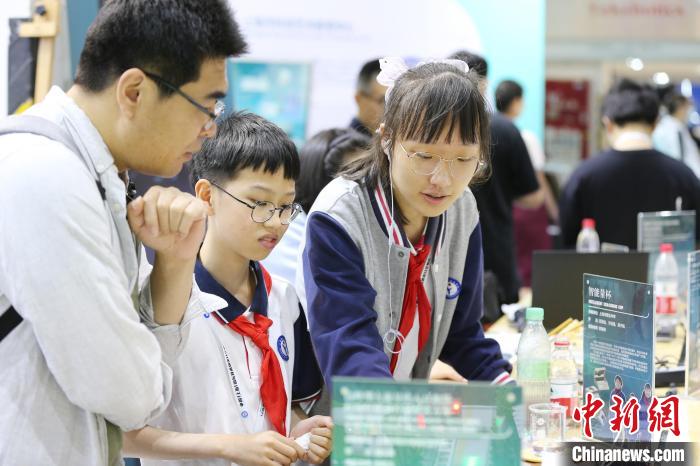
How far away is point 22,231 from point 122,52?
303 millimetres

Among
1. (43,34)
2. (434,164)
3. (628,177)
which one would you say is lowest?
(628,177)

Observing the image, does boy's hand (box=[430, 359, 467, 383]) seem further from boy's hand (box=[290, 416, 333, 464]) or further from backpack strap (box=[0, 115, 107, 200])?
backpack strap (box=[0, 115, 107, 200])

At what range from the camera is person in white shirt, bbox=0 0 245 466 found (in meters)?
1.21

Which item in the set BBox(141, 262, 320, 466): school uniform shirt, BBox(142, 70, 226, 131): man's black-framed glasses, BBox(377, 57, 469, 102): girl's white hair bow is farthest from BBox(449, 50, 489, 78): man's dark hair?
BBox(142, 70, 226, 131): man's black-framed glasses

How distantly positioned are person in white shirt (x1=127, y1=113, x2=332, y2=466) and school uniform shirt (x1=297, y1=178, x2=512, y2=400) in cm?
10

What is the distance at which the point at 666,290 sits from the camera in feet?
10.8

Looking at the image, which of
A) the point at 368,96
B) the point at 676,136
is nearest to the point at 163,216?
the point at 368,96

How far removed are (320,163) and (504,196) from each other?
6.03 ft

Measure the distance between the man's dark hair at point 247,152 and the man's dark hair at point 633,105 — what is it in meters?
2.50

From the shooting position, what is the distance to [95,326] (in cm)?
122

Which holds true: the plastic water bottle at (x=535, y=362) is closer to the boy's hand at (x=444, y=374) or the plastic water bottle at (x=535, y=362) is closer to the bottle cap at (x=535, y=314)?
the bottle cap at (x=535, y=314)

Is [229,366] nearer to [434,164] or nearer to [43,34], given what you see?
[434,164]

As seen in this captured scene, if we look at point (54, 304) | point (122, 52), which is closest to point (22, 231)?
point (54, 304)

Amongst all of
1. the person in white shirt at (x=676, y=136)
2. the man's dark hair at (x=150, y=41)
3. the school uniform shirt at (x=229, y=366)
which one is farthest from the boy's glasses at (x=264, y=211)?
the person in white shirt at (x=676, y=136)
